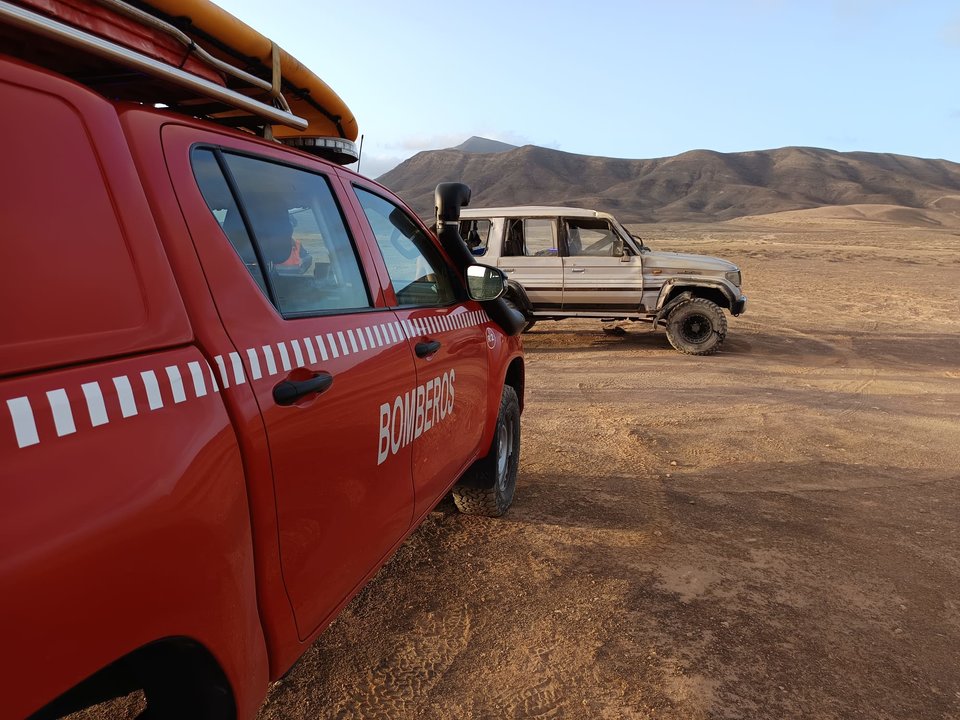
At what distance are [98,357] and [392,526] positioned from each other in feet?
4.35

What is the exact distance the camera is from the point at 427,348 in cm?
259

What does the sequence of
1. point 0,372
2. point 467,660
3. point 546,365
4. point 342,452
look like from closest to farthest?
point 0,372 → point 342,452 → point 467,660 → point 546,365

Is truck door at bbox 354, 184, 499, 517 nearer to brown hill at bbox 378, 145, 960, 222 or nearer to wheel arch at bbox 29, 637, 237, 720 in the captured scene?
wheel arch at bbox 29, 637, 237, 720

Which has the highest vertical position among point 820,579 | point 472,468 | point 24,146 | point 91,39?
point 91,39

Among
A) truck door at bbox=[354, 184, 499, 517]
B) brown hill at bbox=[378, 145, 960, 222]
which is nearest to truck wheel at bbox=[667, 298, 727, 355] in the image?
truck door at bbox=[354, 184, 499, 517]

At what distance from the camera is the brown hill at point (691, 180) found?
116 m

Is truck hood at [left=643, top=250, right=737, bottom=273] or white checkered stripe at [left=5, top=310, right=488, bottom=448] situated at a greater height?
white checkered stripe at [left=5, top=310, right=488, bottom=448]

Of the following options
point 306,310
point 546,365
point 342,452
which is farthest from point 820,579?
point 546,365

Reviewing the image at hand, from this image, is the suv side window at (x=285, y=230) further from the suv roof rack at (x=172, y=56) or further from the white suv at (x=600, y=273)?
the white suv at (x=600, y=273)

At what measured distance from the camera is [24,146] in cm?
116

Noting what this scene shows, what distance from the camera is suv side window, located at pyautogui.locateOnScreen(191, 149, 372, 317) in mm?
1742

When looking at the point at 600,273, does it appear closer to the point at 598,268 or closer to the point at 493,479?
the point at 598,268

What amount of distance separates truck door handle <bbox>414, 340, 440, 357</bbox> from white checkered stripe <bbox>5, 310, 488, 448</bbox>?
0.36 m

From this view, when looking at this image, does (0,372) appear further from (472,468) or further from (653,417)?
(653,417)
